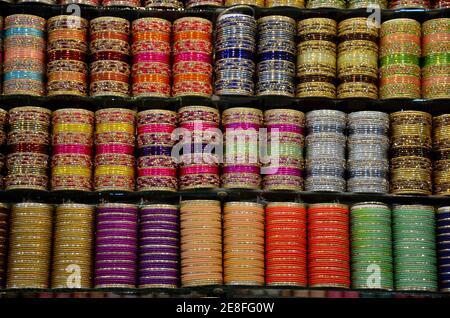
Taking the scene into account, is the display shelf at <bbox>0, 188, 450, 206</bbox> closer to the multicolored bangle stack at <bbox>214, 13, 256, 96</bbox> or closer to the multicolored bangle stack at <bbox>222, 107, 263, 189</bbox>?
the multicolored bangle stack at <bbox>222, 107, 263, 189</bbox>

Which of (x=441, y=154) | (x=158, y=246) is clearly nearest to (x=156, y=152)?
(x=158, y=246)

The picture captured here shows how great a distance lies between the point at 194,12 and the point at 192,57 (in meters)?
0.32

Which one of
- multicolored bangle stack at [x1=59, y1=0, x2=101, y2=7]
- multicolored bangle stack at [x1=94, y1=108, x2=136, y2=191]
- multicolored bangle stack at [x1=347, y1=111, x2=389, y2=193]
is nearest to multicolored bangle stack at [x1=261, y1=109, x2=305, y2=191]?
multicolored bangle stack at [x1=347, y1=111, x2=389, y2=193]

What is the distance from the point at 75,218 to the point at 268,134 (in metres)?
1.16

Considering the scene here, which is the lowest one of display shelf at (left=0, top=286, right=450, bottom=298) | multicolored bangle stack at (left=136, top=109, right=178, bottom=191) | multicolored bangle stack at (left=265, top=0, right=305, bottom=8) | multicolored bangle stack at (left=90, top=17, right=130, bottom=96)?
display shelf at (left=0, top=286, right=450, bottom=298)

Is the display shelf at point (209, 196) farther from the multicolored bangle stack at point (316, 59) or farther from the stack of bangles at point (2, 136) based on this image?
the multicolored bangle stack at point (316, 59)

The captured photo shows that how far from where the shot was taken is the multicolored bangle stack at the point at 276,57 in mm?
5594

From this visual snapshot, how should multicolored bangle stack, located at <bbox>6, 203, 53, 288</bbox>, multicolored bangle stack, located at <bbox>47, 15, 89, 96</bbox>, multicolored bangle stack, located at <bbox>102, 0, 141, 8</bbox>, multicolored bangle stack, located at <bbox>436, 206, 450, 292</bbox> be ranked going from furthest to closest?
multicolored bangle stack, located at <bbox>102, 0, 141, 8</bbox> → multicolored bangle stack, located at <bbox>47, 15, 89, 96</bbox> → multicolored bangle stack, located at <bbox>436, 206, 450, 292</bbox> → multicolored bangle stack, located at <bbox>6, 203, 53, 288</bbox>

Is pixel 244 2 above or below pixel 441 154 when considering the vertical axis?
above

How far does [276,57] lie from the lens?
5.62m

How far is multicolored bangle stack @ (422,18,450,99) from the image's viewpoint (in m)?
5.64

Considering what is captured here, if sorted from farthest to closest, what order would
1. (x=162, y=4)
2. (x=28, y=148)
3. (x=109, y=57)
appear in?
(x=162, y=4), (x=109, y=57), (x=28, y=148)

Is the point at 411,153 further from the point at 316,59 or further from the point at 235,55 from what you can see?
the point at 235,55

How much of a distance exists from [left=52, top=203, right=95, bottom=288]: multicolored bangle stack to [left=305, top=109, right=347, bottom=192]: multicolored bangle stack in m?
1.23
